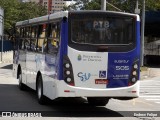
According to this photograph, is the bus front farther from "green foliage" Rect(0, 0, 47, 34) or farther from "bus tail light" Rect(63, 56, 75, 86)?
"green foliage" Rect(0, 0, 47, 34)

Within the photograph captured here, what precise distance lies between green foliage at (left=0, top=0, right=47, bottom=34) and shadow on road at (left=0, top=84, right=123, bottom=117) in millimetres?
60715

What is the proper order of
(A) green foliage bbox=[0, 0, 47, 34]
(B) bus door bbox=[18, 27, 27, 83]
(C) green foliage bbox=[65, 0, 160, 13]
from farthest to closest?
1. (A) green foliage bbox=[0, 0, 47, 34]
2. (C) green foliage bbox=[65, 0, 160, 13]
3. (B) bus door bbox=[18, 27, 27, 83]

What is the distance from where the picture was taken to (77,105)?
49.9ft

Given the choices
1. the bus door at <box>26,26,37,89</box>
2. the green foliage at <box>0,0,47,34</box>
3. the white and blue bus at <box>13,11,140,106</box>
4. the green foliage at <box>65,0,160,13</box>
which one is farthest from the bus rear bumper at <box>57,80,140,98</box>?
the green foliage at <box>0,0,47,34</box>

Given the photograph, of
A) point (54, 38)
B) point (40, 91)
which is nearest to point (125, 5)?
point (40, 91)

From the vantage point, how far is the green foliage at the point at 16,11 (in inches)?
3384

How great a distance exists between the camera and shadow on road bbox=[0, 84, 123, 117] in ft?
43.3

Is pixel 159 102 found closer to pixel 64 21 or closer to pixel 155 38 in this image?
pixel 64 21

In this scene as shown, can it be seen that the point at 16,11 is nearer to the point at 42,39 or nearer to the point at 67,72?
the point at 42,39

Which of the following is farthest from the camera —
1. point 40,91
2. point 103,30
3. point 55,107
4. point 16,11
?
point 16,11

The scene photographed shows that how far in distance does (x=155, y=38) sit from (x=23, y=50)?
4417cm

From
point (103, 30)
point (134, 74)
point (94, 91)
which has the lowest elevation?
point (94, 91)

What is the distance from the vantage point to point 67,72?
12.8 m

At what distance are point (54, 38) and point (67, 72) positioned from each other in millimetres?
1430
